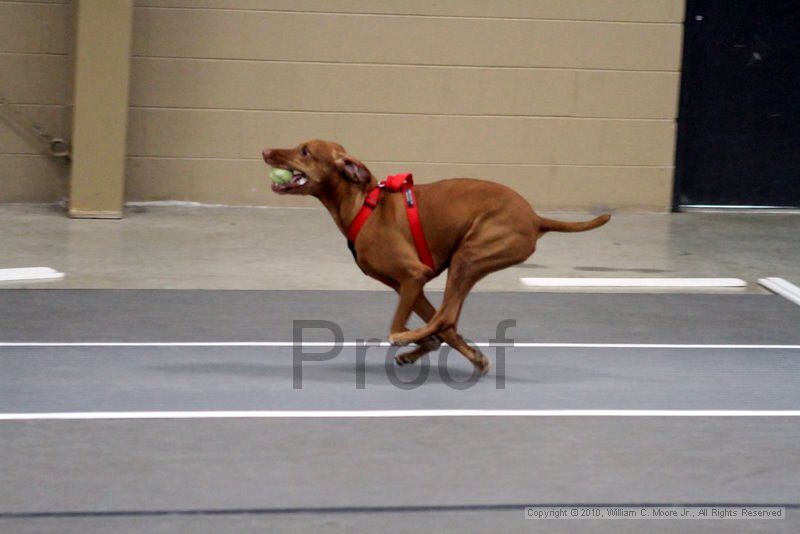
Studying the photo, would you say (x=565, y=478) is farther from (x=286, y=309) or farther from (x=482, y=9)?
(x=482, y=9)

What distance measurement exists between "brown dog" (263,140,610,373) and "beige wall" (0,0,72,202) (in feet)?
21.8

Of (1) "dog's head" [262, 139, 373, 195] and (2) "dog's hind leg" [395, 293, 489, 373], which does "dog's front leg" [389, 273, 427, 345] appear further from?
(1) "dog's head" [262, 139, 373, 195]

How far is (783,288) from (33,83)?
7.40 m

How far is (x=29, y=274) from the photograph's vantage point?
9.81 meters

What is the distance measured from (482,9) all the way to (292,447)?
8201mm

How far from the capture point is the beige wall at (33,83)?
12773 mm

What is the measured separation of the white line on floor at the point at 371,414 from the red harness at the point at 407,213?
3.15 feet

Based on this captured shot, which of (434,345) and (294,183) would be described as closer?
(294,183)

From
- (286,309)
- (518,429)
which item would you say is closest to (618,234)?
(286,309)

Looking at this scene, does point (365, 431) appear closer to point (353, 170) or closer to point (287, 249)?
point (353, 170)

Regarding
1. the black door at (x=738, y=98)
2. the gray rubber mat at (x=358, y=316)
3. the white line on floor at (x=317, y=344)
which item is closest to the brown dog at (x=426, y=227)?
Result: the white line on floor at (x=317, y=344)

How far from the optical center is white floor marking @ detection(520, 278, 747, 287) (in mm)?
10164

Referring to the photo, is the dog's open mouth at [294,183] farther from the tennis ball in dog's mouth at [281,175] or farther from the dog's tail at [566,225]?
the dog's tail at [566,225]

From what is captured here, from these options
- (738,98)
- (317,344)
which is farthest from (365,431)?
(738,98)
